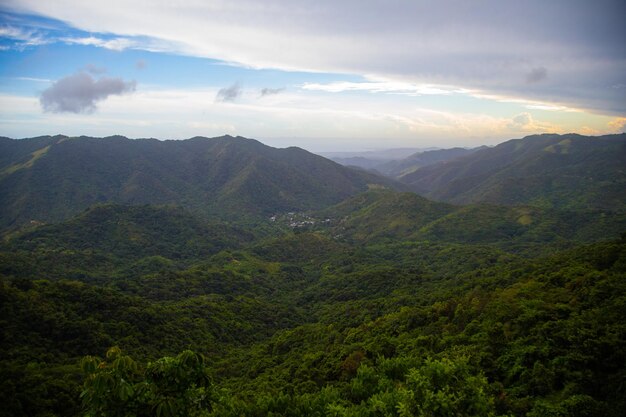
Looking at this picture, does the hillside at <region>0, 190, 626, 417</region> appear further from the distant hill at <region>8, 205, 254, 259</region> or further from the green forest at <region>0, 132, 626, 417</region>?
the distant hill at <region>8, 205, 254, 259</region>

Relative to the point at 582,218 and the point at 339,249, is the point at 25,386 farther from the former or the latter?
the point at 582,218

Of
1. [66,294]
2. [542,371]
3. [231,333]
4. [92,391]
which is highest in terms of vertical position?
[92,391]

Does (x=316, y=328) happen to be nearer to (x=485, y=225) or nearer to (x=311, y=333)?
(x=311, y=333)

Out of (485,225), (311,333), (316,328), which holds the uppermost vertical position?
(485,225)

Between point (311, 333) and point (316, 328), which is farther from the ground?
point (311, 333)

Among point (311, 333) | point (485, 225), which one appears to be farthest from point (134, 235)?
point (485, 225)

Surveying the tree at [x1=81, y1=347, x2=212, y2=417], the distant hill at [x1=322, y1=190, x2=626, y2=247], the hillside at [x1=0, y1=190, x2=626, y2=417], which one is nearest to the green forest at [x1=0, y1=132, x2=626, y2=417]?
the tree at [x1=81, y1=347, x2=212, y2=417]

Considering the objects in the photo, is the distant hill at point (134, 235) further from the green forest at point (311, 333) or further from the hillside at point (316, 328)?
the green forest at point (311, 333)

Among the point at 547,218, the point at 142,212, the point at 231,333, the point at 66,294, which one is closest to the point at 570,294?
the point at 231,333
